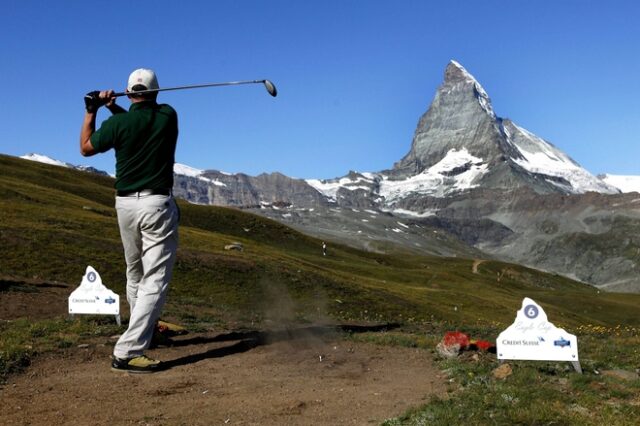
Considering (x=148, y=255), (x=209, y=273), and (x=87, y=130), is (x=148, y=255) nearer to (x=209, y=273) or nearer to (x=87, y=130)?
(x=87, y=130)

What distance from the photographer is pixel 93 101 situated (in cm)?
1324

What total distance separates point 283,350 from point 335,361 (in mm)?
1448

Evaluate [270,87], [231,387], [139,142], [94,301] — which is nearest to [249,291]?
[94,301]

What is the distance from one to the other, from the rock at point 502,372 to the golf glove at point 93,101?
924 centimetres

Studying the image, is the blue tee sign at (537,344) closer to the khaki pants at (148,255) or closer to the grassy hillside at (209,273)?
the khaki pants at (148,255)

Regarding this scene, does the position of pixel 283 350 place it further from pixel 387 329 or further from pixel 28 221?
pixel 28 221

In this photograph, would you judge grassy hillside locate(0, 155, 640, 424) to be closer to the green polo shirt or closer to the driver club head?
the green polo shirt

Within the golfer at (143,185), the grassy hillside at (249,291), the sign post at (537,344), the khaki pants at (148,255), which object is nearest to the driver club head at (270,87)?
the golfer at (143,185)

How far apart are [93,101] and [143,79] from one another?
1.05 m

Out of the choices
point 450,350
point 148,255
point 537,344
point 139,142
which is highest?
point 139,142

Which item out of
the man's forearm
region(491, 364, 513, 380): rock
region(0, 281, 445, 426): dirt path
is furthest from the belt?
region(491, 364, 513, 380): rock

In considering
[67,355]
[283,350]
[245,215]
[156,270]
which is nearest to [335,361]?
[283,350]

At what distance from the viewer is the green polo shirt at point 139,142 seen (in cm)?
1294

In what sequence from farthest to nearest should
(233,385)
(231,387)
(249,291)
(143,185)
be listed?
(249,291) < (143,185) < (233,385) < (231,387)
